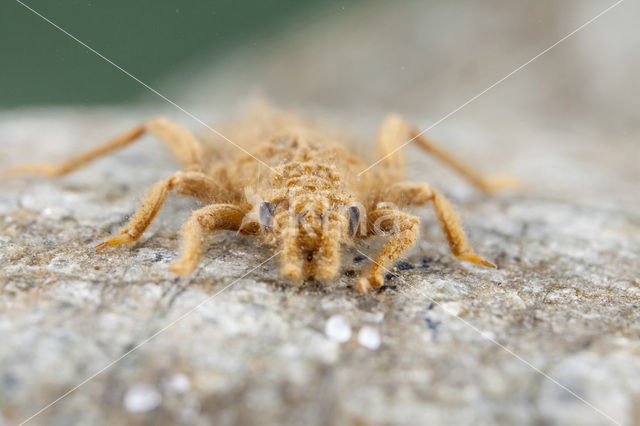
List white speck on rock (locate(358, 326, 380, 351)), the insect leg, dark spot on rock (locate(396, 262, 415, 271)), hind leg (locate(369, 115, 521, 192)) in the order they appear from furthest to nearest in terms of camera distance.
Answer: hind leg (locate(369, 115, 521, 192)) → dark spot on rock (locate(396, 262, 415, 271)) → the insect leg → white speck on rock (locate(358, 326, 380, 351))

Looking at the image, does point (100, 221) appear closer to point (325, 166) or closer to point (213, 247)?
point (213, 247)

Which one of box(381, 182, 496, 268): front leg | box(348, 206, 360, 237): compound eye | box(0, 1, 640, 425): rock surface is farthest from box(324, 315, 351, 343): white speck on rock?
box(381, 182, 496, 268): front leg

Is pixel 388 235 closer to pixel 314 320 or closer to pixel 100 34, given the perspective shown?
pixel 314 320

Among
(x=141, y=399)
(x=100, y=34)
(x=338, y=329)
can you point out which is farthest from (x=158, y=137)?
(x=141, y=399)

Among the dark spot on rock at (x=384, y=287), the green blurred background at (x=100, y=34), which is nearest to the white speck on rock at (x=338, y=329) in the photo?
the dark spot on rock at (x=384, y=287)

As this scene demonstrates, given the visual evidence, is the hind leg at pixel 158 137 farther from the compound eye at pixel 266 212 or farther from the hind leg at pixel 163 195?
the compound eye at pixel 266 212

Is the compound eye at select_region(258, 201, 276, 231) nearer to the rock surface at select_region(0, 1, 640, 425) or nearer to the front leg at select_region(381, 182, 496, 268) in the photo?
the rock surface at select_region(0, 1, 640, 425)
